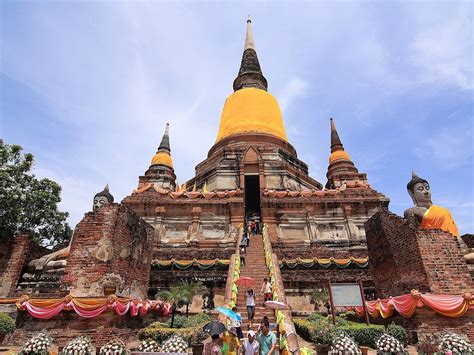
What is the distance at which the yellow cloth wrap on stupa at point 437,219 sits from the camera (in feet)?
33.6

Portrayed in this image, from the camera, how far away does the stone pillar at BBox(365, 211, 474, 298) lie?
8844mm

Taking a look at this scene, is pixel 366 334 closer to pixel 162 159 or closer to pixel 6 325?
pixel 6 325

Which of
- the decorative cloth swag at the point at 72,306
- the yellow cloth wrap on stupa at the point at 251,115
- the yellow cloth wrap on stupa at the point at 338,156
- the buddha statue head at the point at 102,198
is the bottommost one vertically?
the decorative cloth swag at the point at 72,306

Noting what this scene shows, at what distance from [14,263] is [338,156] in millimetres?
26873

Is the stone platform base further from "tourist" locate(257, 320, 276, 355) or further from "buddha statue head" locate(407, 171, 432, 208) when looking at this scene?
"buddha statue head" locate(407, 171, 432, 208)

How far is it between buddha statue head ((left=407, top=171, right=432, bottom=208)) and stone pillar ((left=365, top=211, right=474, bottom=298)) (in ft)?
5.09

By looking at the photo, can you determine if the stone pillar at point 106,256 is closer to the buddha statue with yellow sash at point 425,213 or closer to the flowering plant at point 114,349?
the flowering plant at point 114,349

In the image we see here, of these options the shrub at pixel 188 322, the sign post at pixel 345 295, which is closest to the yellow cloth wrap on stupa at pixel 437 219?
the sign post at pixel 345 295

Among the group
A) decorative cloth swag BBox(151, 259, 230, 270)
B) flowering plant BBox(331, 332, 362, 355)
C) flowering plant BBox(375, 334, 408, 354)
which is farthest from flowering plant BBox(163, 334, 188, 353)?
decorative cloth swag BBox(151, 259, 230, 270)

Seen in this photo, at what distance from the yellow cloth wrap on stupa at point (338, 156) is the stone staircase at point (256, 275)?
638 inches

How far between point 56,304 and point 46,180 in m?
10.6

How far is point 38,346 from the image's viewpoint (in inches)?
282

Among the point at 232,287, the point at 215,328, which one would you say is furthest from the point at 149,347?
the point at 232,287

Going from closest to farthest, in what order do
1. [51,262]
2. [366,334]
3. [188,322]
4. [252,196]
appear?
[366,334], [188,322], [51,262], [252,196]
